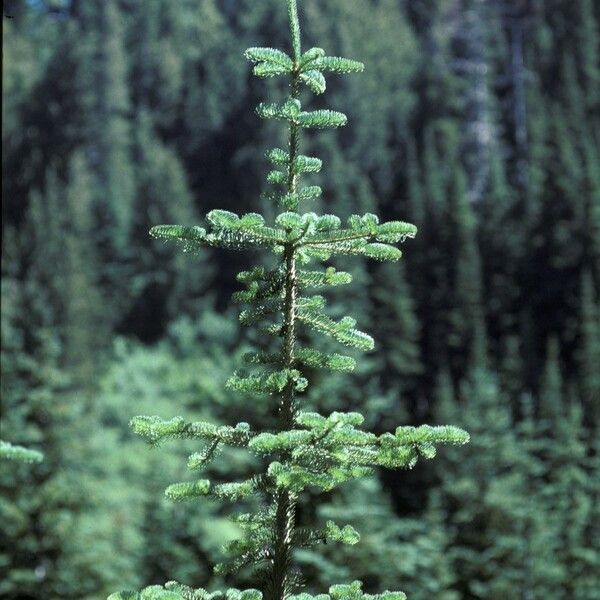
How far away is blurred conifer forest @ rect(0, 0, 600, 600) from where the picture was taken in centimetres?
3453

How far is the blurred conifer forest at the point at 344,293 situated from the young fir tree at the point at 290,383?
20.7 m

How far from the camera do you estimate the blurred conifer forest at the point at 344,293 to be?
3453 cm

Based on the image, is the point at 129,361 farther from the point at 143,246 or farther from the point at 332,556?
the point at 332,556

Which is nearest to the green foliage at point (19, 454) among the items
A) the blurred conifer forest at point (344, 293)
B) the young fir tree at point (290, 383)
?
the young fir tree at point (290, 383)

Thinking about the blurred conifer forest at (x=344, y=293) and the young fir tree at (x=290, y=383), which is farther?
the blurred conifer forest at (x=344, y=293)

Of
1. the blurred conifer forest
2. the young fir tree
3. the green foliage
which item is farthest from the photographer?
the blurred conifer forest

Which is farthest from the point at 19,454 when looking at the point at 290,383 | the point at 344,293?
the point at 344,293

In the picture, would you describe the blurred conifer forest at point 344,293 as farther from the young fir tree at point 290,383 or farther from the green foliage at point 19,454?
the green foliage at point 19,454

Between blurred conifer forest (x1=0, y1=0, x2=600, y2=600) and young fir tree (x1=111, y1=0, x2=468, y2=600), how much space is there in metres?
20.7

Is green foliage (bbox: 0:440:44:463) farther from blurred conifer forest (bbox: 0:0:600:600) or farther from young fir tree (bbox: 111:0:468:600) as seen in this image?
blurred conifer forest (bbox: 0:0:600:600)

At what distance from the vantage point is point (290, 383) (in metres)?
4.98

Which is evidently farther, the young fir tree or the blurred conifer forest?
the blurred conifer forest

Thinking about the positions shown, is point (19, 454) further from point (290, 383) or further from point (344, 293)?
point (344, 293)

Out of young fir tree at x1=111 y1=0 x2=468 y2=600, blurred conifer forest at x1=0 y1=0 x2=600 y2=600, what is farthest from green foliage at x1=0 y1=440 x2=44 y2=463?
blurred conifer forest at x1=0 y1=0 x2=600 y2=600
